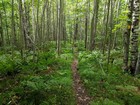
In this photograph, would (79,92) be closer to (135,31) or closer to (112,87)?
(112,87)

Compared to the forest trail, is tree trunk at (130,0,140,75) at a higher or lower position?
higher

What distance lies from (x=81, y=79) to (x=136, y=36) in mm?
3935

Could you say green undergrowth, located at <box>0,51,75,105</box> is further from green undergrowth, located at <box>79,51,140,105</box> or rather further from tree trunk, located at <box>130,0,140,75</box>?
tree trunk, located at <box>130,0,140,75</box>

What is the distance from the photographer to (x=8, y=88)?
7480mm

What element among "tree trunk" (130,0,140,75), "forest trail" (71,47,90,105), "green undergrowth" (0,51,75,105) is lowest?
"forest trail" (71,47,90,105)

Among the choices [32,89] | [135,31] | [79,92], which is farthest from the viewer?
[135,31]

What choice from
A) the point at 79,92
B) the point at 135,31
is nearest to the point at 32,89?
the point at 79,92

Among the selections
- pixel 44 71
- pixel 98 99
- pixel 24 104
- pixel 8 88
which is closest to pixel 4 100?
pixel 24 104

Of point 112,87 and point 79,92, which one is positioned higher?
point 112,87

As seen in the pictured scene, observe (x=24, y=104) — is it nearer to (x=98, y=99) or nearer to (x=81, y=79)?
(x=98, y=99)

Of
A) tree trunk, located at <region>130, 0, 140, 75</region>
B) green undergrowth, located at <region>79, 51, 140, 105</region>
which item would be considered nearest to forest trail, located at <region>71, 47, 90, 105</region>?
green undergrowth, located at <region>79, 51, 140, 105</region>

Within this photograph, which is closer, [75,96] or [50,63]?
[75,96]

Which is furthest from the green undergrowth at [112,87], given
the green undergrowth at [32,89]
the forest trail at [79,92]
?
the green undergrowth at [32,89]

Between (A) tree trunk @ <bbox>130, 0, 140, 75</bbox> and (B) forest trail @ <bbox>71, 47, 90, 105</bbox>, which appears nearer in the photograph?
(B) forest trail @ <bbox>71, 47, 90, 105</bbox>
